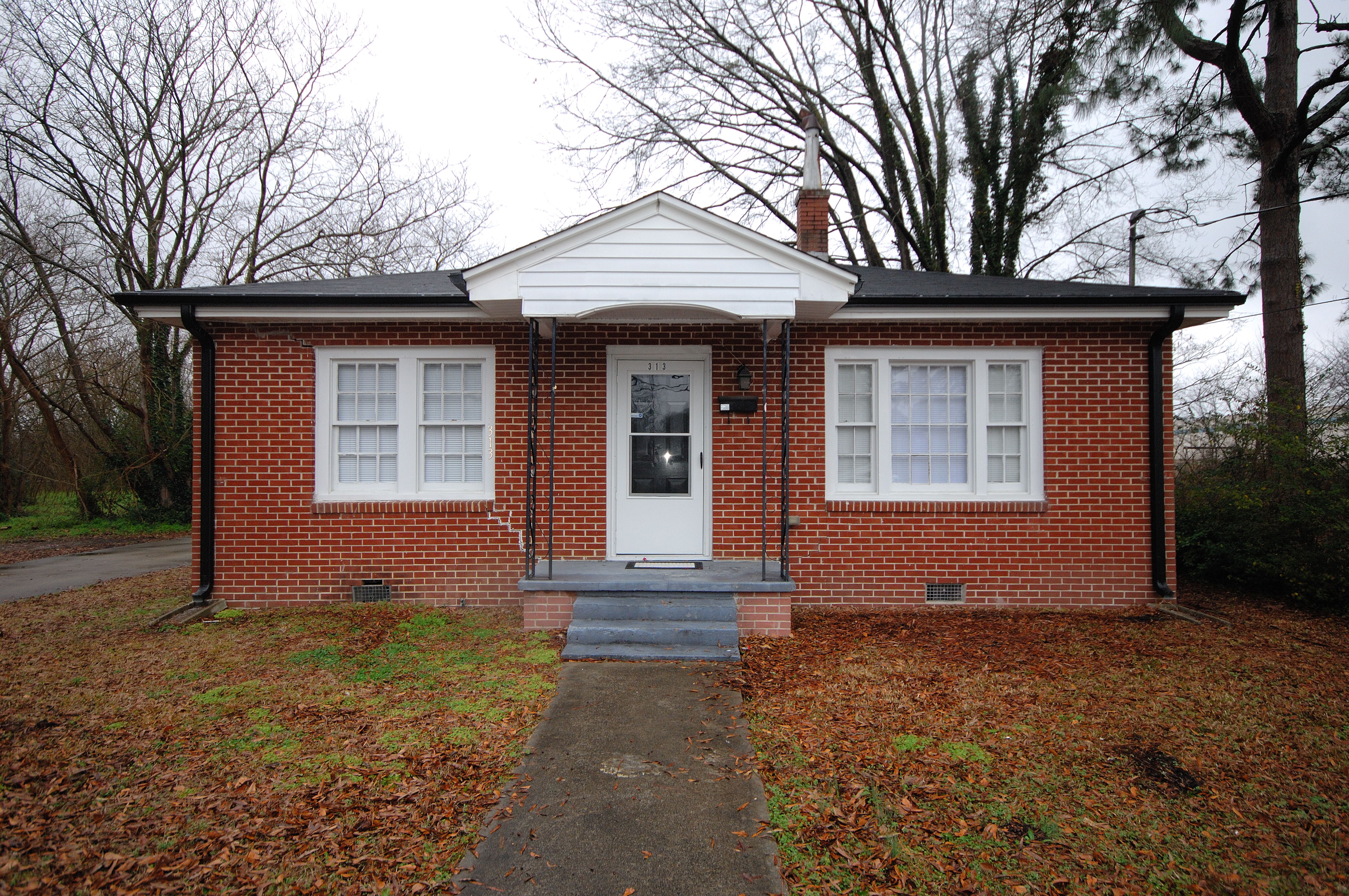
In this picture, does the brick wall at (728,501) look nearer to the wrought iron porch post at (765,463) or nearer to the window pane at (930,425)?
the wrought iron porch post at (765,463)

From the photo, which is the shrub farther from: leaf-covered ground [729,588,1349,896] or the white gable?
the white gable

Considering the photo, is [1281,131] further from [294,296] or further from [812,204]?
[294,296]

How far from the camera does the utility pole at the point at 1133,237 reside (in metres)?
14.6

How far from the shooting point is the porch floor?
611 cm

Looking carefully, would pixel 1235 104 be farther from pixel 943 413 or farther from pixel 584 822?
pixel 584 822

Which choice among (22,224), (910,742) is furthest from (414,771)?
(22,224)

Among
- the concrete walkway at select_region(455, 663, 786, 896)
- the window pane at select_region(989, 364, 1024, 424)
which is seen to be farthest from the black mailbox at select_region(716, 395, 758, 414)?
the concrete walkway at select_region(455, 663, 786, 896)

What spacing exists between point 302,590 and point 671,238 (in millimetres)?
5067

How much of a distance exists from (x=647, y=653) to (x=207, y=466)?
488cm

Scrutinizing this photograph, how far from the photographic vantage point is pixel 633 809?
331 centimetres

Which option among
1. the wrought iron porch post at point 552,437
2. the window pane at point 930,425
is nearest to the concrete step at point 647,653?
the wrought iron porch post at point 552,437

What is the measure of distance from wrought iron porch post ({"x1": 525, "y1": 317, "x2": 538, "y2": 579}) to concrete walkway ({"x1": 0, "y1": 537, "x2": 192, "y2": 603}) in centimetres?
658

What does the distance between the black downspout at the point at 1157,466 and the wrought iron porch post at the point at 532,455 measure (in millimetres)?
6186

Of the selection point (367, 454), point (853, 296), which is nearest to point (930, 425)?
point (853, 296)
